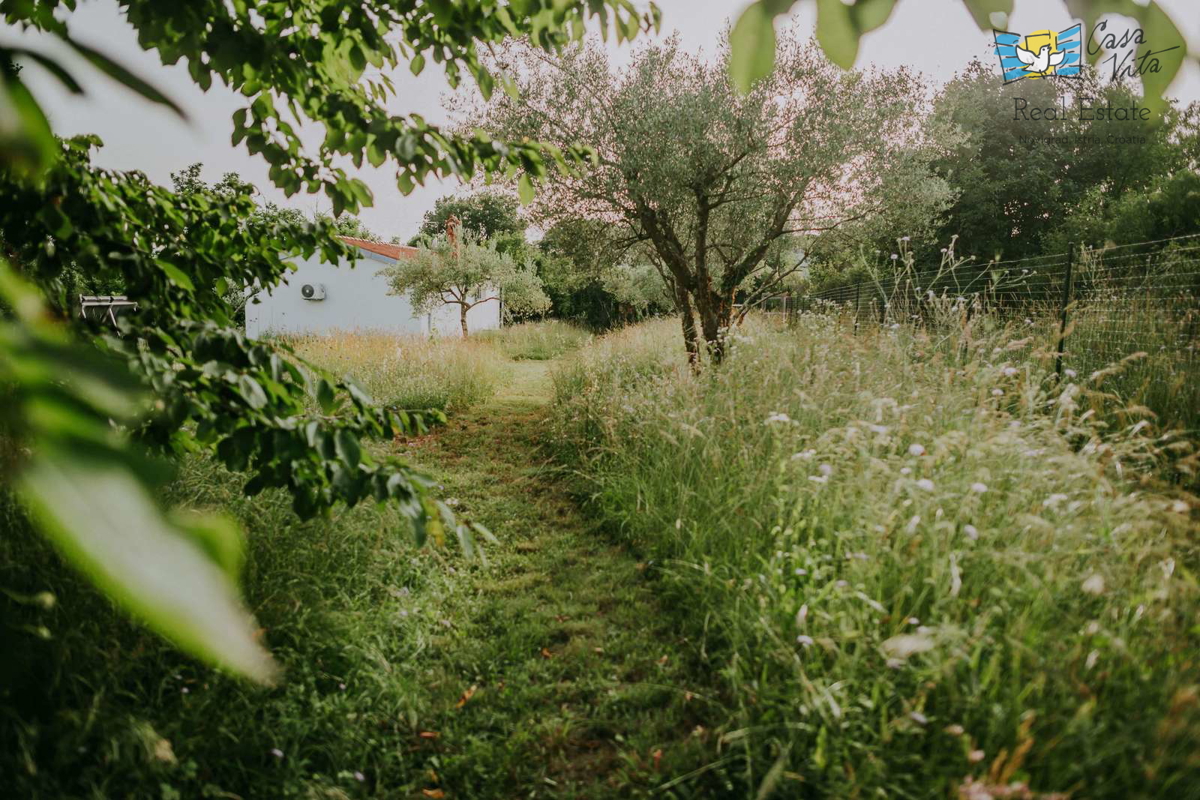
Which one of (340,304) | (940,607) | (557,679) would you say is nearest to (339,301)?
(340,304)

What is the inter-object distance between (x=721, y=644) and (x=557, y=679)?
823 millimetres

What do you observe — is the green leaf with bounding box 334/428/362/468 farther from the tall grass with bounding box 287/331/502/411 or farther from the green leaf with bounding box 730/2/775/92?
the tall grass with bounding box 287/331/502/411

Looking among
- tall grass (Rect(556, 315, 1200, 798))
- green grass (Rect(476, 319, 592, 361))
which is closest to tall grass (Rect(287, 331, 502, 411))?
tall grass (Rect(556, 315, 1200, 798))

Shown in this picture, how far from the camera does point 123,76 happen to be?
0.43 m

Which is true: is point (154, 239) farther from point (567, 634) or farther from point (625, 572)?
point (625, 572)

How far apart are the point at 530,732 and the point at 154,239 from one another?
9.18 feet

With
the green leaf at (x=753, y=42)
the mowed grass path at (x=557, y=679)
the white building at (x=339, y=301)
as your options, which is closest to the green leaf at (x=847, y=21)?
the green leaf at (x=753, y=42)

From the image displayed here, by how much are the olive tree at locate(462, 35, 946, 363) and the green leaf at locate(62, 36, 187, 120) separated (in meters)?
7.57

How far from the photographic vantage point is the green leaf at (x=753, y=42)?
104 cm

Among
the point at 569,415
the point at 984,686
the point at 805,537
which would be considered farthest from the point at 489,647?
the point at 569,415

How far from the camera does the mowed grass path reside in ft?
8.77

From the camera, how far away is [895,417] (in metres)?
4.04

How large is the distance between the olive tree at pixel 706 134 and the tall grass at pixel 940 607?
4.15 m

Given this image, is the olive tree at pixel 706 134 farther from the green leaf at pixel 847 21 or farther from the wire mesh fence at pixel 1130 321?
the green leaf at pixel 847 21
